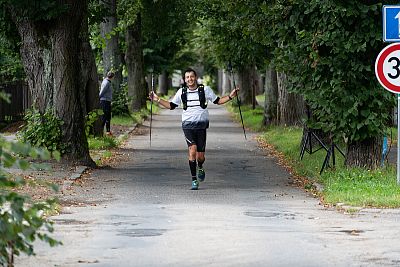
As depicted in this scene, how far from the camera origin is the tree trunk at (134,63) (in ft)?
145

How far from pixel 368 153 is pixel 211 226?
259 inches

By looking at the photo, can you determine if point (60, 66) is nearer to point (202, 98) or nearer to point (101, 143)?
point (202, 98)

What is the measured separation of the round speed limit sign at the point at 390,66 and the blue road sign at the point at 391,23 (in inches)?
8.8

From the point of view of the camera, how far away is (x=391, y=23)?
15.3 m

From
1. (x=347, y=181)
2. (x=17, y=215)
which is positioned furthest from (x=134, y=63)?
(x=17, y=215)

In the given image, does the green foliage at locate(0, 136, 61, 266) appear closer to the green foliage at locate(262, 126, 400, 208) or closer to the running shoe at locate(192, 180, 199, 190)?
the green foliage at locate(262, 126, 400, 208)

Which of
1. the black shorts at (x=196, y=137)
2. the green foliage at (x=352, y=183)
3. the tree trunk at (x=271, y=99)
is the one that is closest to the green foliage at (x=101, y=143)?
the green foliage at (x=352, y=183)

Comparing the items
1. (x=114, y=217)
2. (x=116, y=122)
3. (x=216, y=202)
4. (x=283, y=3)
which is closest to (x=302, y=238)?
(x=114, y=217)

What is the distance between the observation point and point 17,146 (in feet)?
23.0

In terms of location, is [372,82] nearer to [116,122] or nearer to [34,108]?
[34,108]

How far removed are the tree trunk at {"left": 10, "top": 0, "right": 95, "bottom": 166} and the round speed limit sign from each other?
21.1 feet

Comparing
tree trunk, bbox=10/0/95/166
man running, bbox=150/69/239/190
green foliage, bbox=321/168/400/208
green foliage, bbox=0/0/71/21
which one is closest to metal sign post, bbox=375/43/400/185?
green foliage, bbox=321/168/400/208

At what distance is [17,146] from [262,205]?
7584 millimetres

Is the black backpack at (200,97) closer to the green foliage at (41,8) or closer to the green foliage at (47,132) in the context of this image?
the green foliage at (41,8)
